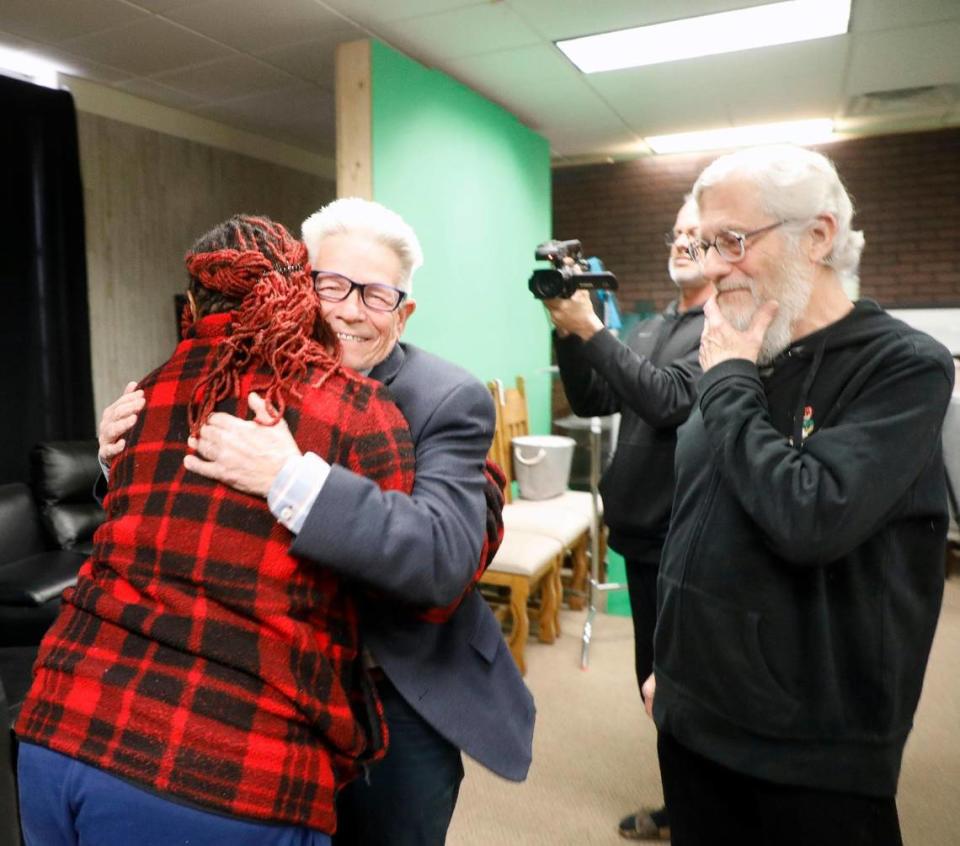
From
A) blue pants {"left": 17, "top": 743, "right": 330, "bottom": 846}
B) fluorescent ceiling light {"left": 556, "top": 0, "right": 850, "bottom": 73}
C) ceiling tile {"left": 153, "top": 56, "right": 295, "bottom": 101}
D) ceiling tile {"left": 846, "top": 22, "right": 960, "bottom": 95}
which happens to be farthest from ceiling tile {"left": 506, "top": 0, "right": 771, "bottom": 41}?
blue pants {"left": 17, "top": 743, "right": 330, "bottom": 846}

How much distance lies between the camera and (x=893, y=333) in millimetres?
935

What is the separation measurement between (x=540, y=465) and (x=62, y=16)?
8.82 ft

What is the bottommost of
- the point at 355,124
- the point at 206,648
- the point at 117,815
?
the point at 117,815

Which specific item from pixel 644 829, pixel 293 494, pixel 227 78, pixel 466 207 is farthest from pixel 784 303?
pixel 227 78

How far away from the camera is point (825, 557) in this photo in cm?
87

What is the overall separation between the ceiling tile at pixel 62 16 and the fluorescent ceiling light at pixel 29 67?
32cm

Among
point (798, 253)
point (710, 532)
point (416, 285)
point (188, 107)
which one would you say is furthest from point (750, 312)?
point (188, 107)

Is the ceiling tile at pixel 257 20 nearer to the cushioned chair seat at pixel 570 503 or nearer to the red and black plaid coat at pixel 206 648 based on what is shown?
the cushioned chair seat at pixel 570 503

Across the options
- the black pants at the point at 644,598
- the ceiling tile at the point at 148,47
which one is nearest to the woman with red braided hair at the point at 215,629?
the black pants at the point at 644,598

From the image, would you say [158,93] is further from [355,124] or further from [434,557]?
[434,557]

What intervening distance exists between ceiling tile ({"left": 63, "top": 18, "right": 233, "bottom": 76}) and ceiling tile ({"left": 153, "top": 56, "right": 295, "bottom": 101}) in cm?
8

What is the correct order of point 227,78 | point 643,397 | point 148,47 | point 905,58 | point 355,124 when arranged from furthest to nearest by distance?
point 227,78 → point 905,58 → point 148,47 → point 355,124 → point 643,397

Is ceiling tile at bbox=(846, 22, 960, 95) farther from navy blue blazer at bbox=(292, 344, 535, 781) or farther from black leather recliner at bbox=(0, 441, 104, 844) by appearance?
black leather recliner at bbox=(0, 441, 104, 844)

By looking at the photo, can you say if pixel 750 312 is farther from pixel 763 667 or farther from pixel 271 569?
pixel 271 569
